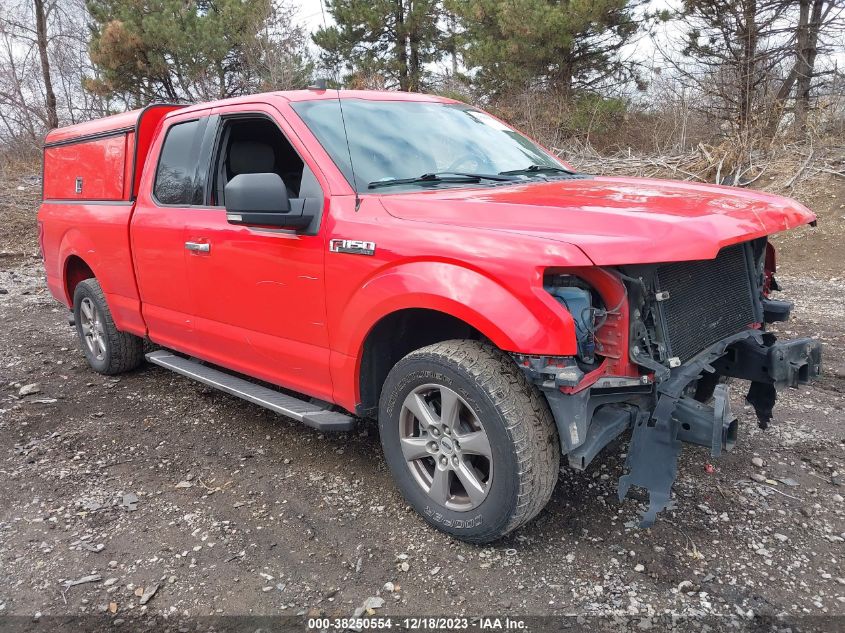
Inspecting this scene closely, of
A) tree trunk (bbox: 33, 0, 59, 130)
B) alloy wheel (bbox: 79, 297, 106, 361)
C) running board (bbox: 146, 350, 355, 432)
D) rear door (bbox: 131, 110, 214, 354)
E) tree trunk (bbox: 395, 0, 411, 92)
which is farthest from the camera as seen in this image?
tree trunk (bbox: 395, 0, 411, 92)

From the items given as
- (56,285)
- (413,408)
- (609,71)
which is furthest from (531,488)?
(609,71)

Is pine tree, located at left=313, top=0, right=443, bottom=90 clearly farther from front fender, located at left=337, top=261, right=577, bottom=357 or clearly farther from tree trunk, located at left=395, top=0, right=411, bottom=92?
front fender, located at left=337, top=261, right=577, bottom=357

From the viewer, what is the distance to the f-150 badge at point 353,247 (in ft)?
9.47

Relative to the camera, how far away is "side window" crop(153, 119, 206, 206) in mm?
4047

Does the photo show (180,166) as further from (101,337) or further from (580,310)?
(580,310)

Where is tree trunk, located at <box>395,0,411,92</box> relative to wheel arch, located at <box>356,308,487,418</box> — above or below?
above

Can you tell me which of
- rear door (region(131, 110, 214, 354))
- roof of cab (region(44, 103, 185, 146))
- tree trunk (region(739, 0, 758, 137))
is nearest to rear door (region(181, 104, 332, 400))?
rear door (region(131, 110, 214, 354))

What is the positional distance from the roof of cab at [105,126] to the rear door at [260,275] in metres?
1.03

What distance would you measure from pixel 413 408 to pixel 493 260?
0.79 metres

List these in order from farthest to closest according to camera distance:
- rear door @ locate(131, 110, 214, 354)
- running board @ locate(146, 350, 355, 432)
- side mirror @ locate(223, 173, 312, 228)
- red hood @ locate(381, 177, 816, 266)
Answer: rear door @ locate(131, 110, 214, 354)
running board @ locate(146, 350, 355, 432)
side mirror @ locate(223, 173, 312, 228)
red hood @ locate(381, 177, 816, 266)

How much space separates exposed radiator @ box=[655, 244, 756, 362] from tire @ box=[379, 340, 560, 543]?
656 mm

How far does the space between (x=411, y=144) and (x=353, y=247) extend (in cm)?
84

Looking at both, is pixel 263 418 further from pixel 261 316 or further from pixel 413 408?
pixel 413 408

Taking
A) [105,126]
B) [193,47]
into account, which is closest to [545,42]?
[193,47]
